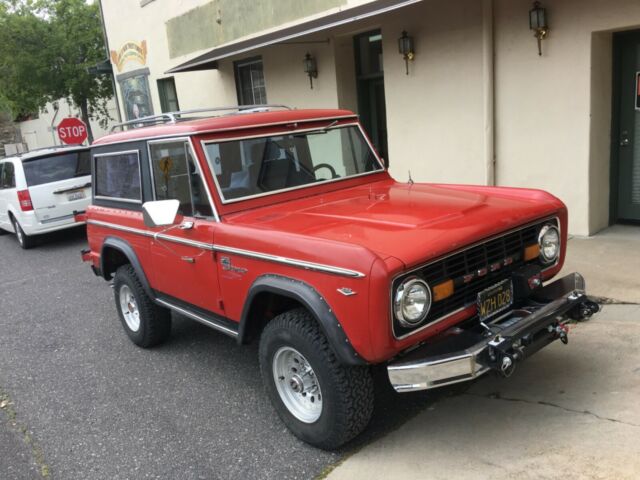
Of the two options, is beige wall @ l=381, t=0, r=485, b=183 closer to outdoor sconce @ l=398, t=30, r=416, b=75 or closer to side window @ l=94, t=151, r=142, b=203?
outdoor sconce @ l=398, t=30, r=416, b=75

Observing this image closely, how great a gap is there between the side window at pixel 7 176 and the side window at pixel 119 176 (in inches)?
230

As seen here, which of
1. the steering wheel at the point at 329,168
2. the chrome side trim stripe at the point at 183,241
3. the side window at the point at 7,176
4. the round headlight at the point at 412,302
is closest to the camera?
the round headlight at the point at 412,302

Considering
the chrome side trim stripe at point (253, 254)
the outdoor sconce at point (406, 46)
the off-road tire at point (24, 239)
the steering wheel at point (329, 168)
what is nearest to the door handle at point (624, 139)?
the outdoor sconce at point (406, 46)

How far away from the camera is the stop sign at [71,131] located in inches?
544

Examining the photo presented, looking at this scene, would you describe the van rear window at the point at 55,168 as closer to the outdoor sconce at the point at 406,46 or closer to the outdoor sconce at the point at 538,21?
the outdoor sconce at the point at 406,46

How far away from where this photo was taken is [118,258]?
17.1ft

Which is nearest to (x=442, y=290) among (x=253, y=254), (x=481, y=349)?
(x=481, y=349)

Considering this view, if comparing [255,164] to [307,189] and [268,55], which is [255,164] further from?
[268,55]

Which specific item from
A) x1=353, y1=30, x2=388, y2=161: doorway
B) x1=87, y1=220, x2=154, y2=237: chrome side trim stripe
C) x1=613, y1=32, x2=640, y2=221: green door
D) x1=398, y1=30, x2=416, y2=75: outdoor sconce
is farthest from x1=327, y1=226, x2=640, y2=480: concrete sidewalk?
x1=353, y1=30, x2=388, y2=161: doorway

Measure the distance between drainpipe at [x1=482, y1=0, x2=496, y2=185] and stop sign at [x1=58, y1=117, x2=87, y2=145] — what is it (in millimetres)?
10487

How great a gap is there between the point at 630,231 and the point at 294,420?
5220 mm

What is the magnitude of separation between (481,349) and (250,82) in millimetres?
10361

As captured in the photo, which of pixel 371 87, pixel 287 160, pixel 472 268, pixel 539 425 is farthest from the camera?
pixel 371 87

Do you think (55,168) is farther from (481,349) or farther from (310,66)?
(481,349)
